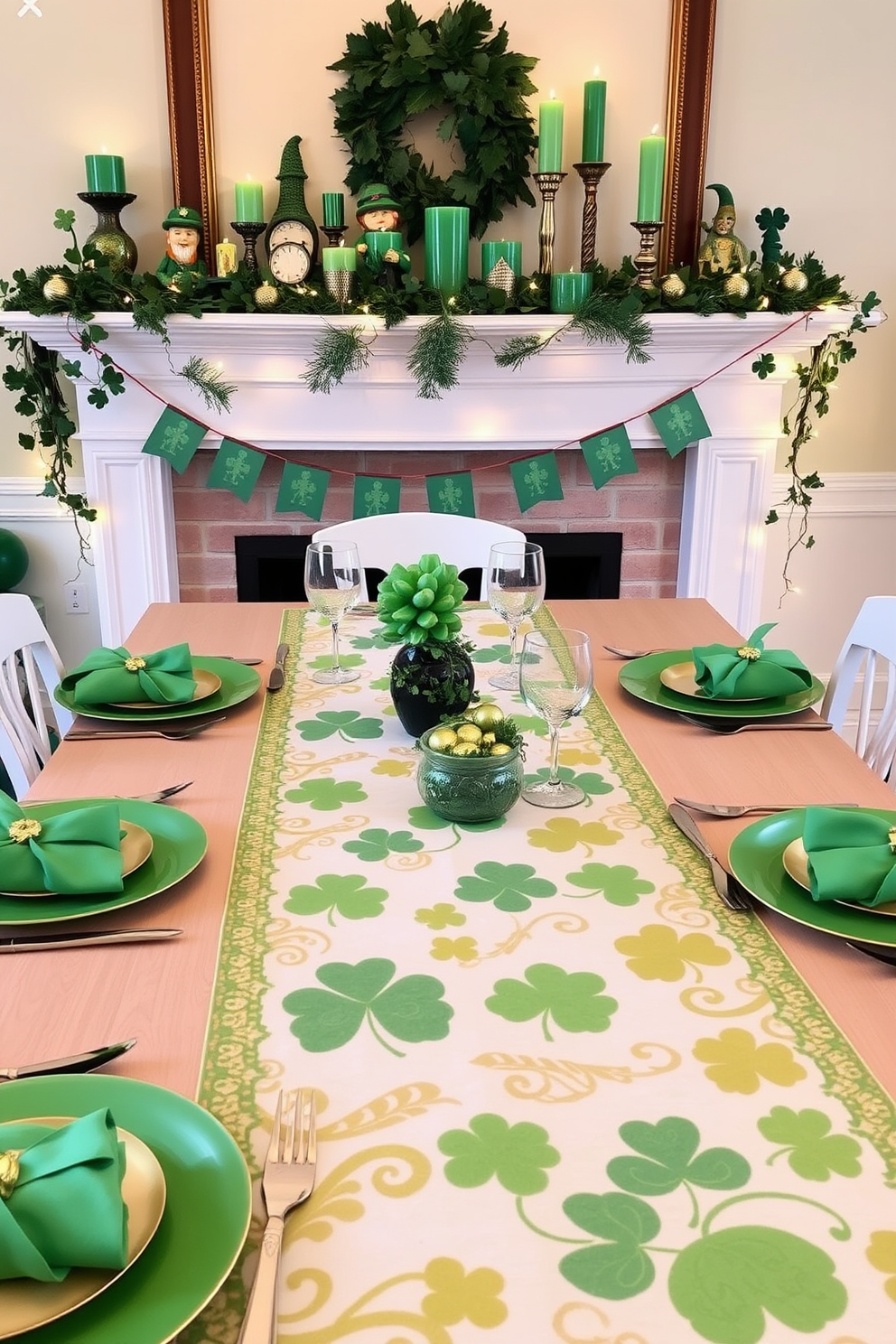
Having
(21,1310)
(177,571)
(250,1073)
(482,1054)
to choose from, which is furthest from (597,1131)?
(177,571)

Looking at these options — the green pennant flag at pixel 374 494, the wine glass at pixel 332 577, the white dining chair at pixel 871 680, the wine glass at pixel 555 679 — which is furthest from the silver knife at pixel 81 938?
the green pennant flag at pixel 374 494

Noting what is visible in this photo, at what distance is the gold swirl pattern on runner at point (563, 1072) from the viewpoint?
774 mm

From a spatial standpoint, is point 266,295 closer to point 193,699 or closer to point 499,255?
point 499,255

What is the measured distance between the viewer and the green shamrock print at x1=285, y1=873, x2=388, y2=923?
1.00 meters

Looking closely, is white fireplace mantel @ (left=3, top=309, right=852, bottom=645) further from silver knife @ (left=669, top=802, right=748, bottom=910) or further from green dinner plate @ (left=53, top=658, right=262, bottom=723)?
silver knife @ (left=669, top=802, right=748, bottom=910)

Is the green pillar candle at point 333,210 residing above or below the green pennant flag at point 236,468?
above

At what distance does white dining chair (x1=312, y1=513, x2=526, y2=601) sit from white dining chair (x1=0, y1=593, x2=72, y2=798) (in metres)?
0.63

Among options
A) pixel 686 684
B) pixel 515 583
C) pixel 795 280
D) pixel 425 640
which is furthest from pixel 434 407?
pixel 425 640

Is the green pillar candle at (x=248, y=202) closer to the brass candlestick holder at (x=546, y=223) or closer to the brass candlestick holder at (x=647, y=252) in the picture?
the brass candlestick holder at (x=546, y=223)

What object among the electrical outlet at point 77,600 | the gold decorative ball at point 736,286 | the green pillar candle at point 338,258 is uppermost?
the green pillar candle at point 338,258

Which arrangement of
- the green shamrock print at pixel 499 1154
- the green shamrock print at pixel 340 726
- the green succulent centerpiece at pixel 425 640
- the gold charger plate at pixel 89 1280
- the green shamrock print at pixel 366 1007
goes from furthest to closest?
the green shamrock print at pixel 340 726, the green succulent centerpiece at pixel 425 640, the green shamrock print at pixel 366 1007, the green shamrock print at pixel 499 1154, the gold charger plate at pixel 89 1280

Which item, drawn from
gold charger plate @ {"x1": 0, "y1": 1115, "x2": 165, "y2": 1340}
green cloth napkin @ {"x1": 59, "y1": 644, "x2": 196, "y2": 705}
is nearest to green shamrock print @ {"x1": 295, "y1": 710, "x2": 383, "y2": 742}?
green cloth napkin @ {"x1": 59, "y1": 644, "x2": 196, "y2": 705}

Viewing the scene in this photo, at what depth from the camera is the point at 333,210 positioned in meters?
2.75

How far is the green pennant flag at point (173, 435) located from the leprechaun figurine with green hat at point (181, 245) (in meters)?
0.32
